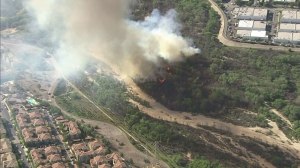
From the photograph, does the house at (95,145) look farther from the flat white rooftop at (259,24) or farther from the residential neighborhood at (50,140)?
the flat white rooftop at (259,24)

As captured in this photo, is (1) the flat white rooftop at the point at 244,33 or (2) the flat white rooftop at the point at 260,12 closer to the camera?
(1) the flat white rooftop at the point at 244,33

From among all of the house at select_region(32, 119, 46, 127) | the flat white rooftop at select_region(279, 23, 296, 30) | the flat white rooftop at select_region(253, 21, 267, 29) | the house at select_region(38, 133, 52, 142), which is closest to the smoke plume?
the flat white rooftop at select_region(253, 21, 267, 29)

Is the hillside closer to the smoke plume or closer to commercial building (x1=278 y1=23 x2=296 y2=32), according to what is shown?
the smoke plume

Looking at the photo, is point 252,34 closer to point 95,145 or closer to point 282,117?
point 282,117

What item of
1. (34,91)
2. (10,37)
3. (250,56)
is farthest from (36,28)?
(250,56)

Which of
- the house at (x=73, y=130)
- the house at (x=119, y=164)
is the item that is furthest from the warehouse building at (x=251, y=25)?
the house at (x=119, y=164)

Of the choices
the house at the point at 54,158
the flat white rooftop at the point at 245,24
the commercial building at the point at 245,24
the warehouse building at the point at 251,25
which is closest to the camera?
the house at the point at 54,158
